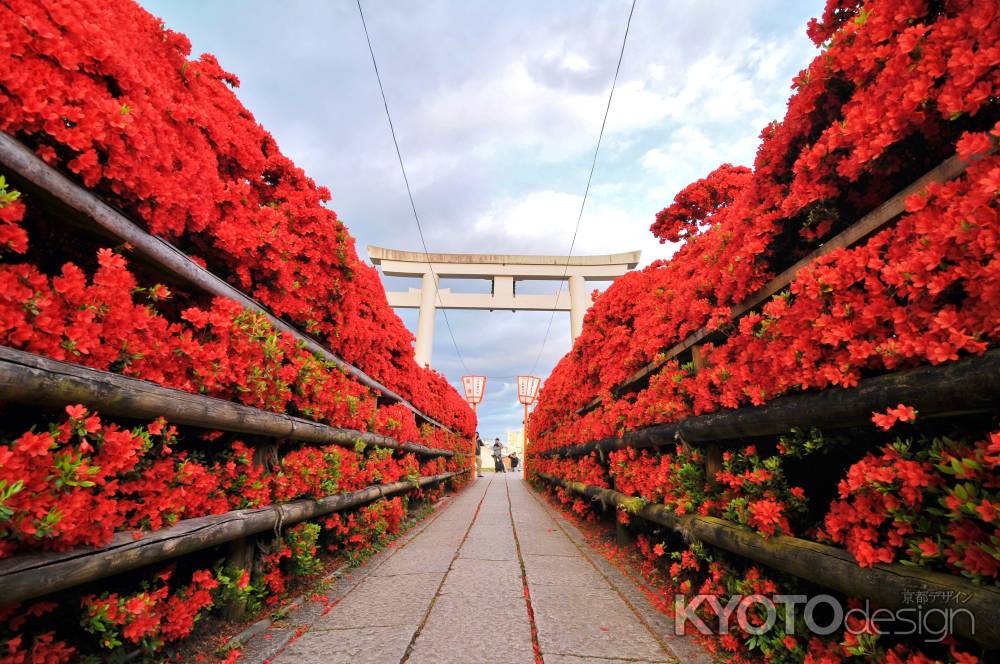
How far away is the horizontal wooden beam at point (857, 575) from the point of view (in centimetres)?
101

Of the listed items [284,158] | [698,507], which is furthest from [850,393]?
[284,158]

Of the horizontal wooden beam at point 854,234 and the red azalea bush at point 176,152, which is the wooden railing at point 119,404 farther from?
the horizontal wooden beam at point 854,234

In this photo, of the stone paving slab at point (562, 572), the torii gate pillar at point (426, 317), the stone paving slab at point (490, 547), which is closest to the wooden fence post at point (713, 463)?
the stone paving slab at point (562, 572)

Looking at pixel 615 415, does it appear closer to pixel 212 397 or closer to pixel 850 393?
pixel 850 393

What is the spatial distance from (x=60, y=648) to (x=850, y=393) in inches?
96.9

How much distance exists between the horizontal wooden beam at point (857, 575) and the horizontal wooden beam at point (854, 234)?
0.98 meters

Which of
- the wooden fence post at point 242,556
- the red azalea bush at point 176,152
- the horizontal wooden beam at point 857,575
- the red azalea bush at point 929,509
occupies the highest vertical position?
the red azalea bush at point 176,152

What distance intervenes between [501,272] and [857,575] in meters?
13.5

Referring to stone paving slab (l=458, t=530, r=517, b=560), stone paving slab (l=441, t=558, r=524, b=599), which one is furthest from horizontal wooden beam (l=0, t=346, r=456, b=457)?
stone paving slab (l=458, t=530, r=517, b=560)

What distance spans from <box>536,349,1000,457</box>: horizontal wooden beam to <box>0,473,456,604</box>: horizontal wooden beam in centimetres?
229

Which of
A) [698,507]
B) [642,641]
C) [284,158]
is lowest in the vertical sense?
[642,641]

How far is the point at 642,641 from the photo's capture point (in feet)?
6.76

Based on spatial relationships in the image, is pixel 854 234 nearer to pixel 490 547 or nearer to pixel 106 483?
pixel 106 483

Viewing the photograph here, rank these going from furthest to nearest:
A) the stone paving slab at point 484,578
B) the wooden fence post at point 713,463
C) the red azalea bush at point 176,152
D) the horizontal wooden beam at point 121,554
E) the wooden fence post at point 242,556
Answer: the stone paving slab at point 484,578 → the wooden fence post at point 713,463 → the wooden fence post at point 242,556 → the red azalea bush at point 176,152 → the horizontal wooden beam at point 121,554
